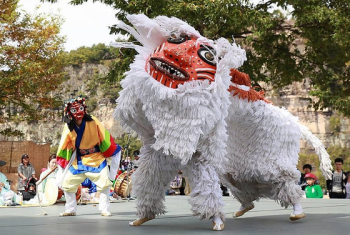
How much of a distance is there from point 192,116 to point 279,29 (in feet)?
34.5

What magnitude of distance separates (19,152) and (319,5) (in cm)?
840

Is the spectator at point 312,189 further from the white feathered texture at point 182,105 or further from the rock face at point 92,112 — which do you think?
the rock face at point 92,112

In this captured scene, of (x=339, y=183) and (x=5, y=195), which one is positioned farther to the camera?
(x=339, y=183)

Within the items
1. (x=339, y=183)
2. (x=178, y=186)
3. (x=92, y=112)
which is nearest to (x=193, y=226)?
(x=339, y=183)

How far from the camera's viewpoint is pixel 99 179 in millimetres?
7242

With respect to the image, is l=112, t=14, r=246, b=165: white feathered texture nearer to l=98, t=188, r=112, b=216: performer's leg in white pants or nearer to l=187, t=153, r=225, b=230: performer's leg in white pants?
l=187, t=153, r=225, b=230: performer's leg in white pants

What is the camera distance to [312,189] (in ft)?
39.8

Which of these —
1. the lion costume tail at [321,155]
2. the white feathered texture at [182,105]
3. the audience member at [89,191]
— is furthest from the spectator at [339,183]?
the white feathered texture at [182,105]

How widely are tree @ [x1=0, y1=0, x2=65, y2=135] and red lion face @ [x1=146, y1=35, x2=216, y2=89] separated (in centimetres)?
1433

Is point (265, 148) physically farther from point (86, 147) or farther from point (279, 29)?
point (279, 29)

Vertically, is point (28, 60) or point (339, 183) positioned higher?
point (28, 60)

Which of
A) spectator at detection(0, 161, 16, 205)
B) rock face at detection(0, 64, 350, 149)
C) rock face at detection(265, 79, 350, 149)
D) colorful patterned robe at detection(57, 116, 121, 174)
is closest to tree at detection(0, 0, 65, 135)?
spectator at detection(0, 161, 16, 205)

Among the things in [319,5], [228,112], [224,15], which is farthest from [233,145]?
[319,5]

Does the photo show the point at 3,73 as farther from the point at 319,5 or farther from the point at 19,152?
the point at 319,5
